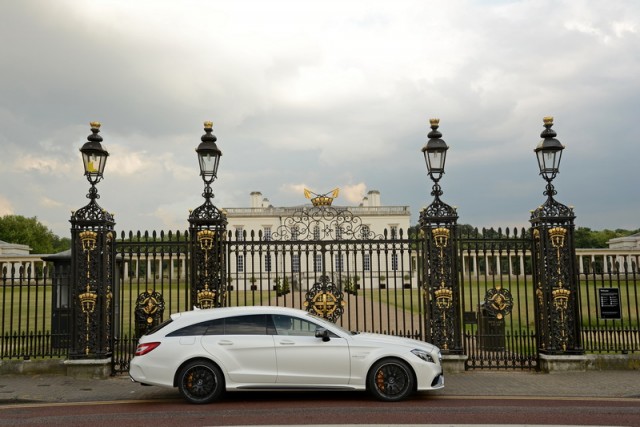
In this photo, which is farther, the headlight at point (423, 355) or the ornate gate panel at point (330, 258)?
the ornate gate panel at point (330, 258)

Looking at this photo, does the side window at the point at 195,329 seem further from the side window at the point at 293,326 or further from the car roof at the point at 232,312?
the side window at the point at 293,326

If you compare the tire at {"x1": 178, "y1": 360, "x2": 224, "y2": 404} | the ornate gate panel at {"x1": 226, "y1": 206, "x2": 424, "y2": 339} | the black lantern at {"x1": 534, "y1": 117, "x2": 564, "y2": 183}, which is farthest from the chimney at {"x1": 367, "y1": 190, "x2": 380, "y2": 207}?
the tire at {"x1": 178, "y1": 360, "x2": 224, "y2": 404}

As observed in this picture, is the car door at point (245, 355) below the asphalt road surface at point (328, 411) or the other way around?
the other way around

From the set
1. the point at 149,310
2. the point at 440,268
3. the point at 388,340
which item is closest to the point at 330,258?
the point at 440,268

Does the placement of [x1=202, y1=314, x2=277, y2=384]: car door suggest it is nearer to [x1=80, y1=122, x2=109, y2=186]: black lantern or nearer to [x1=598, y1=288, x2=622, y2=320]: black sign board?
[x1=80, y1=122, x2=109, y2=186]: black lantern

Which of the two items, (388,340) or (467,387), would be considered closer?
(388,340)

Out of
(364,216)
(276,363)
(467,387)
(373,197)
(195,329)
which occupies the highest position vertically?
(373,197)

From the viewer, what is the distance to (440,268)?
439 inches

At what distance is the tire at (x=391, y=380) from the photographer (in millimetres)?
8141

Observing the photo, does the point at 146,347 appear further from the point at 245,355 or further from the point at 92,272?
the point at 92,272

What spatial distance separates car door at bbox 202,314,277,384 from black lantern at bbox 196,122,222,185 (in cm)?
433

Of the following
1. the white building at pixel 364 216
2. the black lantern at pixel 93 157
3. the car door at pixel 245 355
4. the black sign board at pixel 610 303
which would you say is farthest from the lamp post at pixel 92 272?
the white building at pixel 364 216

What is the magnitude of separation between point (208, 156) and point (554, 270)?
757cm

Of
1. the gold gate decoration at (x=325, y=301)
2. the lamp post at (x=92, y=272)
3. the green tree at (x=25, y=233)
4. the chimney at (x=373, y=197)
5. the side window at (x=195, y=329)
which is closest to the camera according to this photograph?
the side window at (x=195, y=329)
